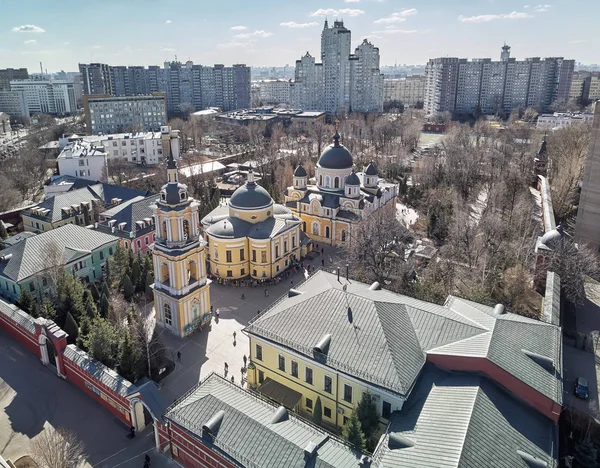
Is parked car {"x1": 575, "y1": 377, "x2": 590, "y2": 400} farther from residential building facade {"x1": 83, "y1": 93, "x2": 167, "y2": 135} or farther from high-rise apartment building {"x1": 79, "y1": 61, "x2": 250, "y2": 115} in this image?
high-rise apartment building {"x1": 79, "y1": 61, "x2": 250, "y2": 115}

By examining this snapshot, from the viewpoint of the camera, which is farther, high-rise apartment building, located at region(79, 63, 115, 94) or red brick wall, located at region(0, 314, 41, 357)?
high-rise apartment building, located at region(79, 63, 115, 94)

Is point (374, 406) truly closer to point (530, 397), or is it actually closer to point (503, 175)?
point (530, 397)

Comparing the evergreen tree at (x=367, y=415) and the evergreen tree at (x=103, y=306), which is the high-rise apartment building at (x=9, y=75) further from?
the evergreen tree at (x=367, y=415)

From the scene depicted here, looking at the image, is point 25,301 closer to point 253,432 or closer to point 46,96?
point 253,432

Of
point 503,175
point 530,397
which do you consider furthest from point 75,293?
point 503,175

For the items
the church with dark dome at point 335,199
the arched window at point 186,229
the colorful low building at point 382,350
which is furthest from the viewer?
the church with dark dome at point 335,199

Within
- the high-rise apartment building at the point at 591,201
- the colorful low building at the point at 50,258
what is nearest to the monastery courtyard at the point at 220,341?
the colorful low building at the point at 50,258

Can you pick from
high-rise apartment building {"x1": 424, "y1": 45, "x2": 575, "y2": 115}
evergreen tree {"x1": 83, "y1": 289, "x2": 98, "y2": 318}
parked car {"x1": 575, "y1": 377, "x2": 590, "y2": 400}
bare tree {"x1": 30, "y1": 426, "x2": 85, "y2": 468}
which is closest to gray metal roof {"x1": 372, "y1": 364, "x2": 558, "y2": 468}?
parked car {"x1": 575, "y1": 377, "x2": 590, "y2": 400}
